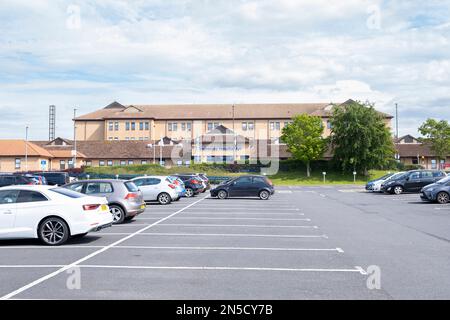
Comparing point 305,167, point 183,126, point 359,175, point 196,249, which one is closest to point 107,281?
point 196,249

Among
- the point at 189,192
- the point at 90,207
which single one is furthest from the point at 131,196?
the point at 189,192

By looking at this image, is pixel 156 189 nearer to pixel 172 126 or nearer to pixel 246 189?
pixel 246 189

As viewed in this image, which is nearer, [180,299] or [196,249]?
[180,299]

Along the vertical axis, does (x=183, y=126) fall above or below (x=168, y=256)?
above

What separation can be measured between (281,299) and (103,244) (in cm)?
667

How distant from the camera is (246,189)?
31.5m

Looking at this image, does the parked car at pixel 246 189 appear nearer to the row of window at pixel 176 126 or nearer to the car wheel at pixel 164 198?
the car wheel at pixel 164 198

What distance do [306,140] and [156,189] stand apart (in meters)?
54.5

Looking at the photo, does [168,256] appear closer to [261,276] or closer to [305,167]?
[261,276]

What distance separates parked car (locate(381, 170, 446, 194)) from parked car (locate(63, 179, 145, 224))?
23.6 metres

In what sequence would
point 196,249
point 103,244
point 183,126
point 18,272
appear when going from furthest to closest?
point 183,126
point 103,244
point 196,249
point 18,272

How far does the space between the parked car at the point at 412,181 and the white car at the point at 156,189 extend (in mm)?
17135

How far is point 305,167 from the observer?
3238 inches
